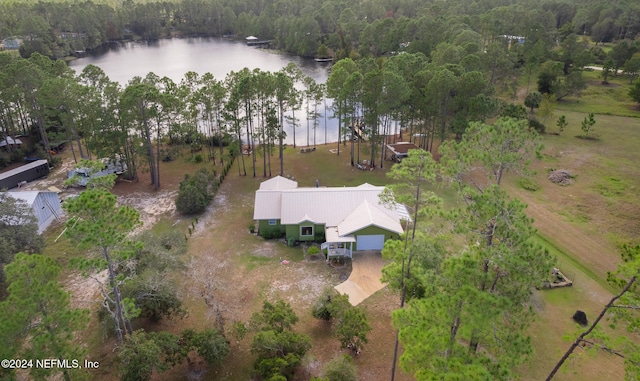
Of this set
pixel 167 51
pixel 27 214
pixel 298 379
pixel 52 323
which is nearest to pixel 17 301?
pixel 52 323

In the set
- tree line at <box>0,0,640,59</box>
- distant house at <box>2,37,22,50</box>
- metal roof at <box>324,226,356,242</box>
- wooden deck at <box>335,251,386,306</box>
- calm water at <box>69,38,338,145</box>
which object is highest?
tree line at <box>0,0,640,59</box>

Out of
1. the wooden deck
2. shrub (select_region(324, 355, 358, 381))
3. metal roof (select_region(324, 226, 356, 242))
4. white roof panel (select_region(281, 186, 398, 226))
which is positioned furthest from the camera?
white roof panel (select_region(281, 186, 398, 226))

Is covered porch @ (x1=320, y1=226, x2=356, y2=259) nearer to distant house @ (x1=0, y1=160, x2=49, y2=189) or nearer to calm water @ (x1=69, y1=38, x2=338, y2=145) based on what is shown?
distant house @ (x1=0, y1=160, x2=49, y2=189)

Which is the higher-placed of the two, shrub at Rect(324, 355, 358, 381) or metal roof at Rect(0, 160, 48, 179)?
metal roof at Rect(0, 160, 48, 179)

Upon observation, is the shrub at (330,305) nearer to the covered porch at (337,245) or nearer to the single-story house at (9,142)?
the covered porch at (337,245)

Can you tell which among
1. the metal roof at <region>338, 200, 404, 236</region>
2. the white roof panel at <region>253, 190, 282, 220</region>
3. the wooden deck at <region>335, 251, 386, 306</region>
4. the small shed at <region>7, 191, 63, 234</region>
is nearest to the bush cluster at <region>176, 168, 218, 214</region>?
the white roof panel at <region>253, 190, 282, 220</region>

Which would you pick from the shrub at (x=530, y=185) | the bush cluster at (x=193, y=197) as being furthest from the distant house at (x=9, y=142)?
the shrub at (x=530, y=185)

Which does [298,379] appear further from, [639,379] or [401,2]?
[401,2]

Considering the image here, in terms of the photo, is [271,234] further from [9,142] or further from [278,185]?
[9,142]
